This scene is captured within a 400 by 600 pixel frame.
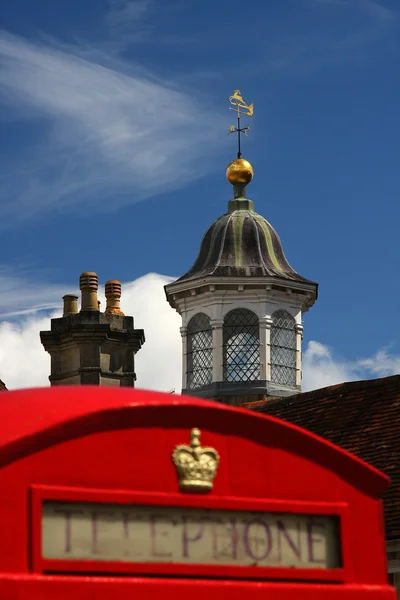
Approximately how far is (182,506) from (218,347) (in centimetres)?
3235

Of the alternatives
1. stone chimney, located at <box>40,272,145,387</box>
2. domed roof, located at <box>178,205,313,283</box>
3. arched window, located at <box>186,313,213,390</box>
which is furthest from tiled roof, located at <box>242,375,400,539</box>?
domed roof, located at <box>178,205,313,283</box>

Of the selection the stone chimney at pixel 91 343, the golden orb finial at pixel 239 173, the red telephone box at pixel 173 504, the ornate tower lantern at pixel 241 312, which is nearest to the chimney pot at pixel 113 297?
the stone chimney at pixel 91 343

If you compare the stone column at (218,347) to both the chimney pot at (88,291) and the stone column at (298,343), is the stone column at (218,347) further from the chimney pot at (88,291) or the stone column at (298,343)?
the chimney pot at (88,291)

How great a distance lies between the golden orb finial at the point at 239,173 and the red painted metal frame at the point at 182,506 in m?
34.1

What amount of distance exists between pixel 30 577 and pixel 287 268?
111 feet

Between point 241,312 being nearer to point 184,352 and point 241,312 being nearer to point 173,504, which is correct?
point 184,352

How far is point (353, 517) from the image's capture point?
6.17 metres

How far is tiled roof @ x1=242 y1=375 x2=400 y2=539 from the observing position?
18891 mm

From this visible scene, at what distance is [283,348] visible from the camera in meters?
38.5

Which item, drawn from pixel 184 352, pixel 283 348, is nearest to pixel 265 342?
pixel 283 348

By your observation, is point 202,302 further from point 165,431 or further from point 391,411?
point 165,431

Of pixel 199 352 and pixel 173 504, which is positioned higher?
pixel 199 352

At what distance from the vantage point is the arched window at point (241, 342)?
37.8 metres

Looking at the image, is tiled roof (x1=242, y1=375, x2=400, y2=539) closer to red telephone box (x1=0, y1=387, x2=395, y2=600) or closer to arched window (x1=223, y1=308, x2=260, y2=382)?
red telephone box (x1=0, y1=387, x2=395, y2=600)
